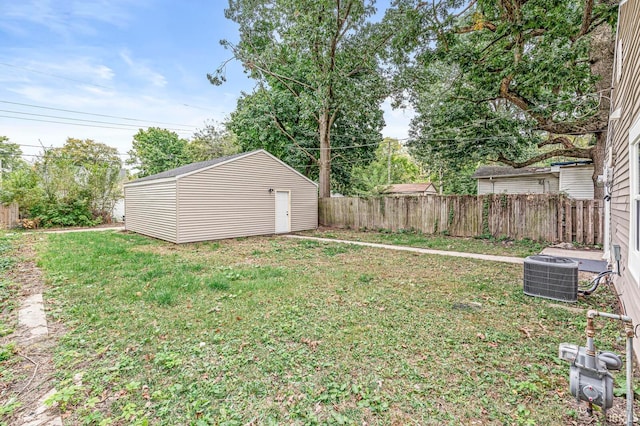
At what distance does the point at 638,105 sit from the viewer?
2619mm

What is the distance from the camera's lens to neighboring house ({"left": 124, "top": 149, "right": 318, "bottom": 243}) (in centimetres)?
928

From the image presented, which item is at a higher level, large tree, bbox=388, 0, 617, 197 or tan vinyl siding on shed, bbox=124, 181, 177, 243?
large tree, bbox=388, 0, 617, 197

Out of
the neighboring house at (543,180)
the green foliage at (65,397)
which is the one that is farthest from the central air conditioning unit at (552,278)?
the neighboring house at (543,180)

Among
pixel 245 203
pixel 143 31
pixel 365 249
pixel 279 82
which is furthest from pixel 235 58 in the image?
pixel 365 249

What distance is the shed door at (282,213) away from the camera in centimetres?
1181

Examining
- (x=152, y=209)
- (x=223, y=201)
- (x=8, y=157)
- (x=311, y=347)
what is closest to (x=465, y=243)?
(x=311, y=347)

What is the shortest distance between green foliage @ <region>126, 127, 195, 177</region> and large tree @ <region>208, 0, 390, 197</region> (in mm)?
14119

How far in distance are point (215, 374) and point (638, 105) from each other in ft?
14.0

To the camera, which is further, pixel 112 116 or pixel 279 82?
pixel 112 116

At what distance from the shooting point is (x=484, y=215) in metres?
9.36

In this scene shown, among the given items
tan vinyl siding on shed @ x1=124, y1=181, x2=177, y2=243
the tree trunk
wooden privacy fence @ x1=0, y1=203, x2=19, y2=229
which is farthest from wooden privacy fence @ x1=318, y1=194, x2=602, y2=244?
wooden privacy fence @ x1=0, y1=203, x2=19, y2=229

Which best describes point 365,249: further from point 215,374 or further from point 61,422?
point 61,422

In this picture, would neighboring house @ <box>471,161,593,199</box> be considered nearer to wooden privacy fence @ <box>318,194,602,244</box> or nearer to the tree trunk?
wooden privacy fence @ <box>318,194,602,244</box>

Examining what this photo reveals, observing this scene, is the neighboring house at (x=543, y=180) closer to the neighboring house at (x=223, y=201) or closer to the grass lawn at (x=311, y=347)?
the neighboring house at (x=223, y=201)
